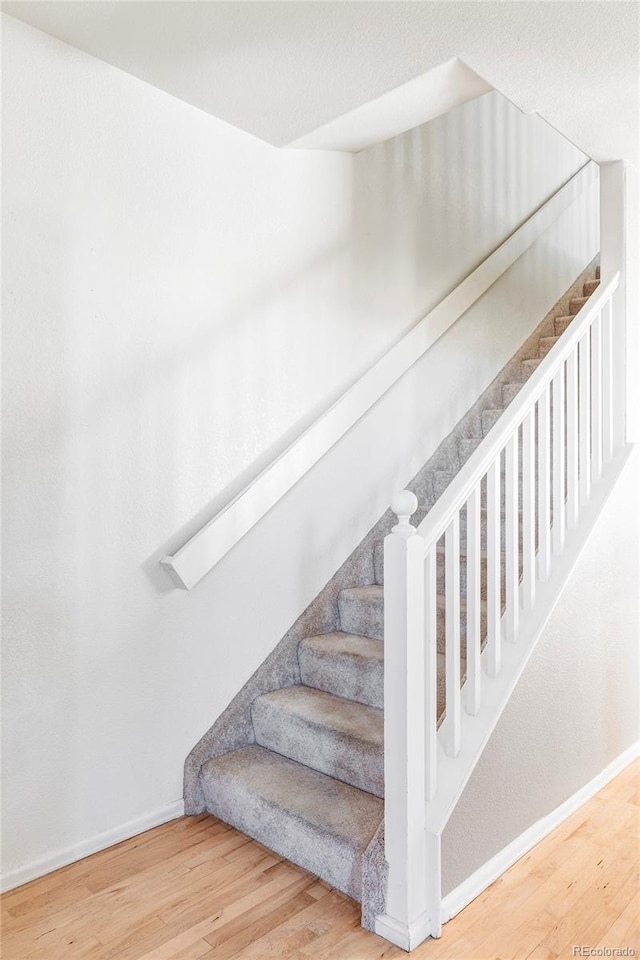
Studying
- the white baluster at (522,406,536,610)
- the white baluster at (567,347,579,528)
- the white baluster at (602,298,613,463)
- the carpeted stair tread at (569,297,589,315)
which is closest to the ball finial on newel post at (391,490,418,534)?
the white baluster at (522,406,536,610)

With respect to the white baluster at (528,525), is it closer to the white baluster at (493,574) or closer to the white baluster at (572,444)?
the white baluster at (493,574)

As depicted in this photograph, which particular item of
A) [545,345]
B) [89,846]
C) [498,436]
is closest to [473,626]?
[498,436]

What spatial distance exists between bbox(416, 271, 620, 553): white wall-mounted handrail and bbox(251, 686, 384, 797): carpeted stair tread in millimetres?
767

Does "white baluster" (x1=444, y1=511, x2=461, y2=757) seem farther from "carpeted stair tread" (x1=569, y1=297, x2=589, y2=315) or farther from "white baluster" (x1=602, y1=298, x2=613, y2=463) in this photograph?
"carpeted stair tread" (x1=569, y1=297, x2=589, y2=315)

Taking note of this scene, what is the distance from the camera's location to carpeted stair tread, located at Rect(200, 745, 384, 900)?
1903mm

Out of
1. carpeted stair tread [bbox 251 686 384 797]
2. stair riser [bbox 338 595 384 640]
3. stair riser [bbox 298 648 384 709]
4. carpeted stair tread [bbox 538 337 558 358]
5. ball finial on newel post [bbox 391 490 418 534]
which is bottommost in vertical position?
carpeted stair tread [bbox 251 686 384 797]

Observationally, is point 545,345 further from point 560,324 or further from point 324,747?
point 324,747

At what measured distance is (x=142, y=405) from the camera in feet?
7.16

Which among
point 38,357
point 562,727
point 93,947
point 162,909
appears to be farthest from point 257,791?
point 38,357

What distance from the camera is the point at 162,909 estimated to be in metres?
1.83

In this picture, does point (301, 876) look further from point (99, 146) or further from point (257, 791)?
point (99, 146)

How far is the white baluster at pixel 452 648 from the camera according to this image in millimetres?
1858

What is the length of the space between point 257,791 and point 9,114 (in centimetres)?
214

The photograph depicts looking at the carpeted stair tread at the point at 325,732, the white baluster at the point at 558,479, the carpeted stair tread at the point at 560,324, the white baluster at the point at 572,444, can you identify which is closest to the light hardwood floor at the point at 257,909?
the carpeted stair tread at the point at 325,732
